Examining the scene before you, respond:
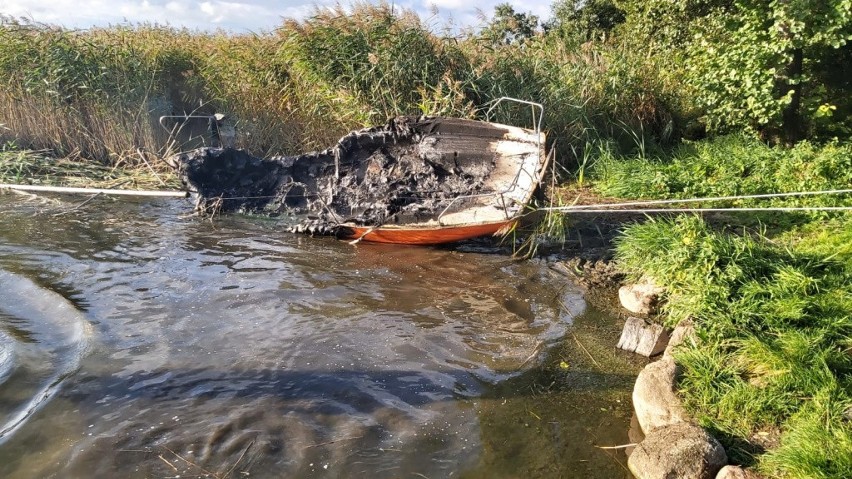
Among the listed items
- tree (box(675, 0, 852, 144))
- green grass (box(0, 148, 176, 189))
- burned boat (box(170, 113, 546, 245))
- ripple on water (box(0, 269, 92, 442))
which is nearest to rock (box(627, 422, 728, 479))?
burned boat (box(170, 113, 546, 245))

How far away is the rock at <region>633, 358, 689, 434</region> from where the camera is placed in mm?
4016

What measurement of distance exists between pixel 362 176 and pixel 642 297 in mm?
4582

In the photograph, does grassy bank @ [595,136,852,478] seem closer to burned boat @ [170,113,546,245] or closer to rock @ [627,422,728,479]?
rock @ [627,422,728,479]

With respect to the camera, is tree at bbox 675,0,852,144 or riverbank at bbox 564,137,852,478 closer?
riverbank at bbox 564,137,852,478

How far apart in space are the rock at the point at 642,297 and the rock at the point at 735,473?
247 centimetres

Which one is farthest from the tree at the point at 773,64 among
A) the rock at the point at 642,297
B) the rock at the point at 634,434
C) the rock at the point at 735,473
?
the rock at the point at 735,473

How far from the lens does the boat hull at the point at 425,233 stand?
7.24m

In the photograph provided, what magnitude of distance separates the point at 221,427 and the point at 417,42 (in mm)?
8255

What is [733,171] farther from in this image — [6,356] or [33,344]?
[6,356]

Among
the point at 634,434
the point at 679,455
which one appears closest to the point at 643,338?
the point at 634,434

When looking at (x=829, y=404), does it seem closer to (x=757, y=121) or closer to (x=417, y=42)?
(x=757, y=121)

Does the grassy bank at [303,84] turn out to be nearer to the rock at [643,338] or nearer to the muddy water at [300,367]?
the muddy water at [300,367]

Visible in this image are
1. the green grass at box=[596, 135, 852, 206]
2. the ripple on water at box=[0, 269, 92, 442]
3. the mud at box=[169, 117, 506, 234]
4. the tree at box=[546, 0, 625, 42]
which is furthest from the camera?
the tree at box=[546, 0, 625, 42]

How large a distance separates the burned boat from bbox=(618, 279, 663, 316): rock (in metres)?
1.56
